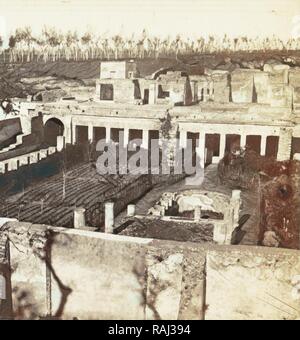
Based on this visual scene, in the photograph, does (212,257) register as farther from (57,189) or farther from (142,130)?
(142,130)

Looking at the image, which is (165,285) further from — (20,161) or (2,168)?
(20,161)

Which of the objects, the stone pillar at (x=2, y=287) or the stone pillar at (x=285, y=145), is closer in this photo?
the stone pillar at (x=2, y=287)

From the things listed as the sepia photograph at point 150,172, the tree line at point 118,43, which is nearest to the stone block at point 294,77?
the sepia photograph at point 150,172

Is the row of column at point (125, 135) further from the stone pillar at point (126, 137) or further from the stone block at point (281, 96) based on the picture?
the stone block at point (281, 96)

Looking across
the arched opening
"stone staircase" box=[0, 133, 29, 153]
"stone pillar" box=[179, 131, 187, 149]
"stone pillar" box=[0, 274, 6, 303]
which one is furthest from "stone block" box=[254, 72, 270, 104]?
"stone pillar" box=[0, 274, 6, 303]

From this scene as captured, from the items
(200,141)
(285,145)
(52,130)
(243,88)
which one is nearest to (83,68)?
(52,130)

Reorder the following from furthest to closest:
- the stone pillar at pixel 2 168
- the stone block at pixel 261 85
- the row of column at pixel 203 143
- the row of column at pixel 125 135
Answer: the stone block at pixel 261 85
the row of column at pixel 125 135
the row of column at pixel 203 143
the stone pillar at pixel 2 168
